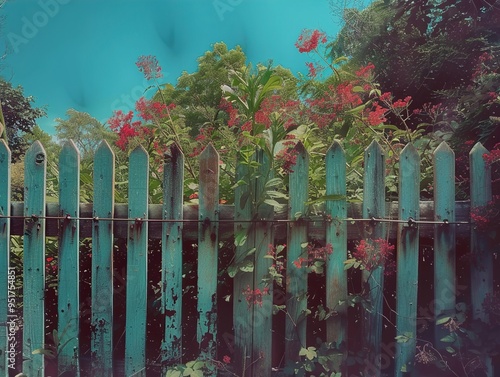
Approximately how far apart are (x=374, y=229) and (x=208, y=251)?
908 millimetres

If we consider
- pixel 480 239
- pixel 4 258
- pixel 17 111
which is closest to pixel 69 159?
pixel 4 258

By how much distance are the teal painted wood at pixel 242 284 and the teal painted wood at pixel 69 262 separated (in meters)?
0.85

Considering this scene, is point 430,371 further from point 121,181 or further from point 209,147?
point 121,181

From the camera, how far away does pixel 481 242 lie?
9.49ft

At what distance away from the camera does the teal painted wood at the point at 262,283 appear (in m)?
2.78

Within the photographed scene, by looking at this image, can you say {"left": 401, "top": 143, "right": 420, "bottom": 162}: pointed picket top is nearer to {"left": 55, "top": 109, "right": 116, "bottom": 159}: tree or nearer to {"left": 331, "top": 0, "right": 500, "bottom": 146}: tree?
{"left": 331, "top": 0, "right": 500, "bottom": 146}: tree

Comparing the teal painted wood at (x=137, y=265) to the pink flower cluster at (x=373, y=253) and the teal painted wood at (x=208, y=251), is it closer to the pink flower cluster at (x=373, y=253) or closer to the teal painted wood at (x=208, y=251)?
the teal painted wood at (x=208, y=251)

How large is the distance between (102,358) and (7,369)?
60 centimetres

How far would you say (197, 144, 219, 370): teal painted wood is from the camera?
2799 mm

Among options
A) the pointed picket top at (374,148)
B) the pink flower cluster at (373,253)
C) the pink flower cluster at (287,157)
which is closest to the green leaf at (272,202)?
the pink flower cluster at (287,157)

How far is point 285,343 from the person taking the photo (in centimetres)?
285

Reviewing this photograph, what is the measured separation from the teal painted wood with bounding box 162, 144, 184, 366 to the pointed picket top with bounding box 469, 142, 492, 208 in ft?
5.29

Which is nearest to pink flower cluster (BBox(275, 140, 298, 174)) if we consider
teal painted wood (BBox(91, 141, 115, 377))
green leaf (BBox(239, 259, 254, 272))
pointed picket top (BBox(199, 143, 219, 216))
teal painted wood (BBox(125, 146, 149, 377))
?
pointed picket top (BBox(199, 143, 219, 216))

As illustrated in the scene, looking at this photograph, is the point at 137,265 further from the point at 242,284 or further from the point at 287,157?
the point at 287,157
